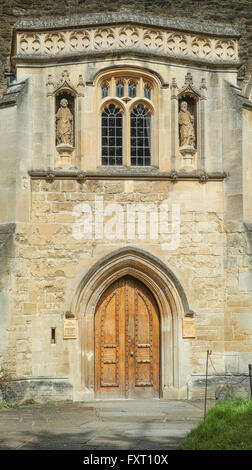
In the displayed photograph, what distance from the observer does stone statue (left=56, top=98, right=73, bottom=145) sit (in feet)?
54.1

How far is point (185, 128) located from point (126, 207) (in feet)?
6.95

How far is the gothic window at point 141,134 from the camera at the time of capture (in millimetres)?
16844

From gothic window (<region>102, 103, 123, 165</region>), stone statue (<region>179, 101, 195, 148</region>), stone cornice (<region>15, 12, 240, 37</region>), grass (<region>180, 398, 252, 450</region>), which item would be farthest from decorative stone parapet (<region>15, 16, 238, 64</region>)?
grass (<region>180, 398, 252, 450</region>)

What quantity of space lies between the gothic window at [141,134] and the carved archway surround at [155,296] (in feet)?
6.77

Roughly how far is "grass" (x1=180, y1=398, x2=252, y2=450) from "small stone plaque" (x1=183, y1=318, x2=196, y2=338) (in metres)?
3.96

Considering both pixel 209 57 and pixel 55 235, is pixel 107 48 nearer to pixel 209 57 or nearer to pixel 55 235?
pixel 209 57

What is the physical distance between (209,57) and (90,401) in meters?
7.65

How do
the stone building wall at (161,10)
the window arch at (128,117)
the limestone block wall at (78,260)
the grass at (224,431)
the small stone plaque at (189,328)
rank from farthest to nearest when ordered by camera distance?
the stone building wall at (161,10), the window arch at (128,117), the small stone plaque at (189,328), the limestone block wall at (78,260), the grass at (224,431)

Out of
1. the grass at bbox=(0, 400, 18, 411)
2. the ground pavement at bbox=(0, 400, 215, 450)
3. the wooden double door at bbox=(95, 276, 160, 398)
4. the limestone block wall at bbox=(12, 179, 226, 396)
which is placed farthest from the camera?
Result: the wooden double door at bbox=(95, 276, 160, 398)

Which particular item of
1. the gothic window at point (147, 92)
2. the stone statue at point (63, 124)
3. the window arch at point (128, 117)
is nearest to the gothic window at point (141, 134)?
the window arch at point (128, 117)

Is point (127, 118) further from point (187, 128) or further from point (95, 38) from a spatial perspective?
point (95, 38)

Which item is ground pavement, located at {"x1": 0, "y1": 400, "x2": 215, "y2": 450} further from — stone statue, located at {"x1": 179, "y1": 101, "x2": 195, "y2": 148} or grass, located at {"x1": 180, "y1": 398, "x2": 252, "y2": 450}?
stone statue, located at {"x1": 179, "y1": 101, "x2": 195, "y2": 148}

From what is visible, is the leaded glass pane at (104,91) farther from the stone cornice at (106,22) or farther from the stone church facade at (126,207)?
the stone cornice at (106,22)

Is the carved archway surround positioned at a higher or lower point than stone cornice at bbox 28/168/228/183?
lower
